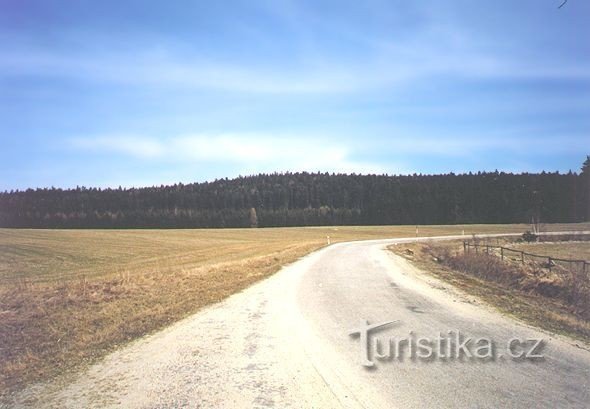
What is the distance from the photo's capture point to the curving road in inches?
235

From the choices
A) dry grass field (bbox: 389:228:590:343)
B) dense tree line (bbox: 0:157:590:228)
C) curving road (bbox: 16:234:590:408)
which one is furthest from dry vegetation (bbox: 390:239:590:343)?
dense tree line (bbox: 0:157:590:228)

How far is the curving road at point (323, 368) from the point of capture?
5957 millimetres

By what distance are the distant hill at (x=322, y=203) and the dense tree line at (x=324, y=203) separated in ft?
0.82

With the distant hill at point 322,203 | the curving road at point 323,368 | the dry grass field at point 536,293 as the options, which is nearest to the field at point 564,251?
the dry grass field at point 536,293

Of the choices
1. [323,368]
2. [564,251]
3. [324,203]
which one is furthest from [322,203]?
[323,368]

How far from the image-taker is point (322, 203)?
14238 cm

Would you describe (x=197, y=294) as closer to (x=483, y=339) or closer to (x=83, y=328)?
(x=83, y=328)

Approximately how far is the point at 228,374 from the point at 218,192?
5404 inches

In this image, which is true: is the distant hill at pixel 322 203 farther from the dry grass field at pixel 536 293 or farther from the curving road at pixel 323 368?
the curving road at pixel 323 368

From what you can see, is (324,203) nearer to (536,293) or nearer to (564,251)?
(564,251)

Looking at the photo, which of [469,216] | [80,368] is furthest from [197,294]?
[469,216]

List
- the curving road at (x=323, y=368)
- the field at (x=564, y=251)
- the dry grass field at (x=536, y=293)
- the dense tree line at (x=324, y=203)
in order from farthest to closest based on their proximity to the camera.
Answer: the dense tree line at (x=324, y=203)
the field at (x=564, y=251)
the dry grass field at (x=536, y=293)
the curving road at (x=323, y=368)

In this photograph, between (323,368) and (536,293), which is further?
(536,293)

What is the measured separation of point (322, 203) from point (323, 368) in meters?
135
